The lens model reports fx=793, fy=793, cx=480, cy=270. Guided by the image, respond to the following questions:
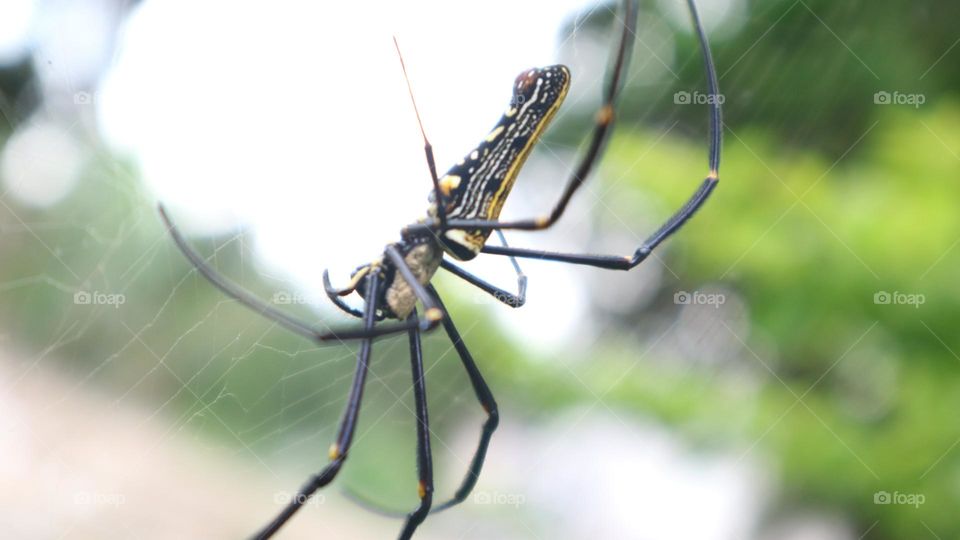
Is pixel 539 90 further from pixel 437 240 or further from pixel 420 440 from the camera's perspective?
pixel 420 440

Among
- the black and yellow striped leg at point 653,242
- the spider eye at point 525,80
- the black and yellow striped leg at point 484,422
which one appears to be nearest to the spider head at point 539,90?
the spider eye at point 525,80

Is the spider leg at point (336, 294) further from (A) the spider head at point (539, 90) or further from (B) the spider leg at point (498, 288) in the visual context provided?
(A) the spider head at point (539, 90)

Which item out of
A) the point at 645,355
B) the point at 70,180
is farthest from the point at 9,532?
the point at 645,355

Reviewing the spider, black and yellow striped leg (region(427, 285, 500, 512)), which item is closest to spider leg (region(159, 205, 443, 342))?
the spider

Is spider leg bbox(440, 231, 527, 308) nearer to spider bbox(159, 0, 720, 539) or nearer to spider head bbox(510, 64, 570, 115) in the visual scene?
spider bbox(159, 0, 720, 539)

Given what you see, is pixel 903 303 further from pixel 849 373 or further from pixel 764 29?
pixel 764 29

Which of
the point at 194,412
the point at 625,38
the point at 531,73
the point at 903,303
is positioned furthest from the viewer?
the point at 903,303
